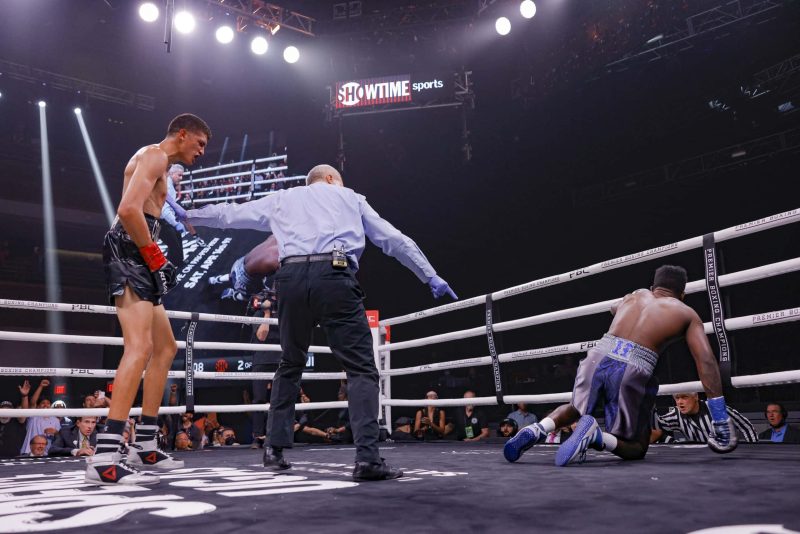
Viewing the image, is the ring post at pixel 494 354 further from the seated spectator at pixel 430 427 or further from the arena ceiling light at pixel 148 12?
the arena ceiling light at pixel 148 12

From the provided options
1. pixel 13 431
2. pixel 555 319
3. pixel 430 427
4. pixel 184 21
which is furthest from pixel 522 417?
pixel 184 21

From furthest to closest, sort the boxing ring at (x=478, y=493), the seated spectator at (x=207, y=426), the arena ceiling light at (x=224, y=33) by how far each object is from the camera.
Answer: the arena ceiling light at (x=224, y=33), the seated spectator at (x=207, y=426), the boxing ring at (x=478, y=493)

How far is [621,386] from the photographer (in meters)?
2.53

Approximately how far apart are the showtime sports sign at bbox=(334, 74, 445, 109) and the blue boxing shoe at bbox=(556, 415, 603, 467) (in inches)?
379

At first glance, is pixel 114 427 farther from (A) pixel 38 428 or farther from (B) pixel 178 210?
(A) pixel 38 428

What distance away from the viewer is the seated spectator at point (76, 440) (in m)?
4.09

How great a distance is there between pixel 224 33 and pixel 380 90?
9.20 feet

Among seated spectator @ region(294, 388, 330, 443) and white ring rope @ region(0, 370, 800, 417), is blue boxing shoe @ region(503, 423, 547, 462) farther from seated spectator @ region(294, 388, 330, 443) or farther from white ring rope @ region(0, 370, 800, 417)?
seated spectator @ region(294, 388, 330, 443)

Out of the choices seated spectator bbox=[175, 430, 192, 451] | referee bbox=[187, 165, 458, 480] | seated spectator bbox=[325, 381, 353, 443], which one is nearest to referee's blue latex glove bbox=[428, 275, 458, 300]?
referee bbox=[187, 165, 458, 480]

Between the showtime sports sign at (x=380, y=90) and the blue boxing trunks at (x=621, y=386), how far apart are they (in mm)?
9233

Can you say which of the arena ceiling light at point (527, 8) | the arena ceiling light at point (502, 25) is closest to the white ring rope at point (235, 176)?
the arena ceiling light at point (502, 25)

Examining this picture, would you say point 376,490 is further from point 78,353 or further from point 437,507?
point 78,353

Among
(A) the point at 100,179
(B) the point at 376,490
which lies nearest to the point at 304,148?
(A) the point at 100,179

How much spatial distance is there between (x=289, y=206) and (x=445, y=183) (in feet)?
32.1
